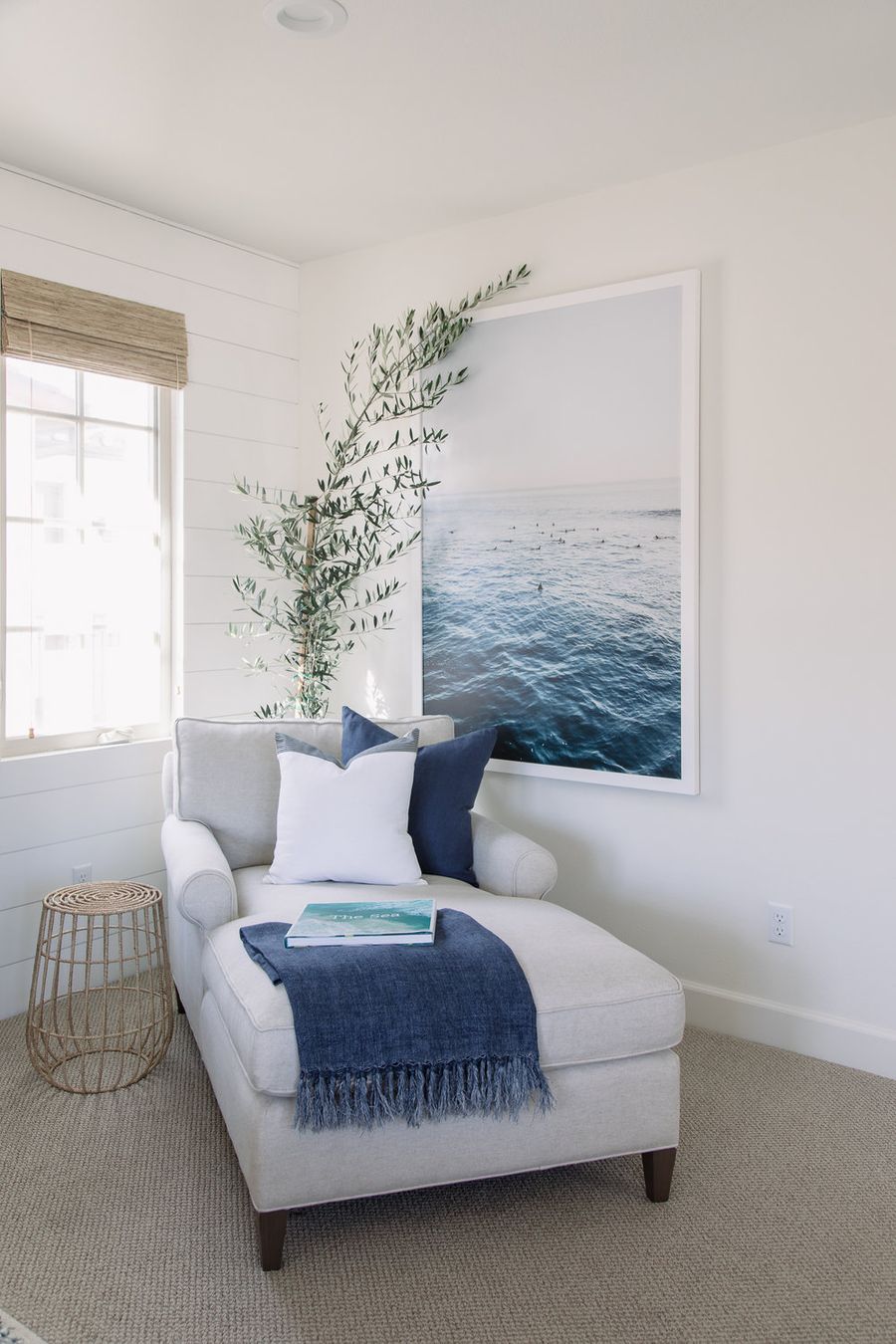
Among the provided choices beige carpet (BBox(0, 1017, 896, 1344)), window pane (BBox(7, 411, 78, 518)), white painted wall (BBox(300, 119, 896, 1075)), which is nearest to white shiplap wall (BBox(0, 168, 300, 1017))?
window pane (BBox(7, 411, 78, 518))

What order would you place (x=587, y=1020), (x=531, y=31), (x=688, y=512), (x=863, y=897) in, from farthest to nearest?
(x=688, y=512)
(x=863, y=897)
(x=531, y=31)
(x=587, y=1020)

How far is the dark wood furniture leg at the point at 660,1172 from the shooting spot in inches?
83.5

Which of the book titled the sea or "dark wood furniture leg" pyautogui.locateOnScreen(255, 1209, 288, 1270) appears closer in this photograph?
"dark wood furniture leg" pyautogui.locateOnScreen(255, 1209, 288, 1270)

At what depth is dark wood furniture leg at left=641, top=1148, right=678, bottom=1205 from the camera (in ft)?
6.96

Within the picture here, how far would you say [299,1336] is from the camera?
175cm

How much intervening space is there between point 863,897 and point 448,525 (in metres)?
1.77

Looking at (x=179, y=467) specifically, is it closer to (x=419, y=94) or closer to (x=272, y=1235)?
(x=419, y=94)

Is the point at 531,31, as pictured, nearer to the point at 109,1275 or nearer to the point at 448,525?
the point at 448,525

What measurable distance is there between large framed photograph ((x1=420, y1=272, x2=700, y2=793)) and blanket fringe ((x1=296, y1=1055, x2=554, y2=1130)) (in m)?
1.27

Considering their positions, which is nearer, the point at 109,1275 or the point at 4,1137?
the point at 109,1275

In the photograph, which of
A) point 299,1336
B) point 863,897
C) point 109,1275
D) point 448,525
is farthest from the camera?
point 448,525

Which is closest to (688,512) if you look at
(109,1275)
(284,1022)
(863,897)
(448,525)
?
(448,525)

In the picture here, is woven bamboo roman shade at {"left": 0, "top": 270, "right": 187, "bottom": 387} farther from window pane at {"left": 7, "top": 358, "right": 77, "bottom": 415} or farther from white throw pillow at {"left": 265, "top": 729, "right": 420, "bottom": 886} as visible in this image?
white throw pillow at {"left": 265, "top": 729, "right": 420, "bottom": 886}

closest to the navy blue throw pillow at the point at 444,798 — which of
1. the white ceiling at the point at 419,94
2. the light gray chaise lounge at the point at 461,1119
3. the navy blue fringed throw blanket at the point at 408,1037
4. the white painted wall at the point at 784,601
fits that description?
the light gray chaise lounge at the point at 461,1119
